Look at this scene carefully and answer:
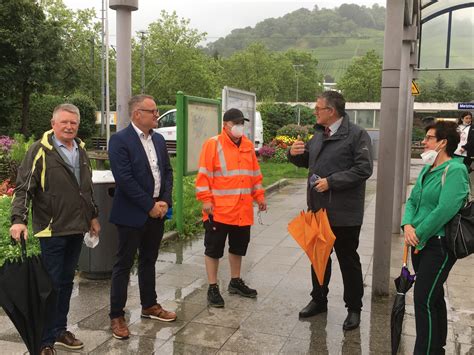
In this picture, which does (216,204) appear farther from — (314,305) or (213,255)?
(314,305)

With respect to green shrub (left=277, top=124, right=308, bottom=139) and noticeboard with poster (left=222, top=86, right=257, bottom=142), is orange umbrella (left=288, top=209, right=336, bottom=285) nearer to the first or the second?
noticeboard with poster (left=222, top=86, right=257, bottom=142)

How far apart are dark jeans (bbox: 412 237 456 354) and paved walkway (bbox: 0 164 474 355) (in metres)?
0.50

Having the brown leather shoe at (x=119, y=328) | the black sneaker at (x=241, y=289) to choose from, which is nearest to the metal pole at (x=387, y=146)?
the black sneaker at (x=241, y=289)

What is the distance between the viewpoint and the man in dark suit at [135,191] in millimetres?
3938

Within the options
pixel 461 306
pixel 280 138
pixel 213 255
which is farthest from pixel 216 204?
pixel 280 138

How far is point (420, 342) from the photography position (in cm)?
341

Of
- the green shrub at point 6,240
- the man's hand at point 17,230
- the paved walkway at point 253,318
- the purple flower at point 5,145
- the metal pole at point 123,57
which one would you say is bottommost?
the paved walkway at point 253,318

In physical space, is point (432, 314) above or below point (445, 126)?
below

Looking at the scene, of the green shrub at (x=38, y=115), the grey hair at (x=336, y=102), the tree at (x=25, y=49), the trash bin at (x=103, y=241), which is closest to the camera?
the grey hair at (x=336, y=102)

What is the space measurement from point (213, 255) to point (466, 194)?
7.84 feet

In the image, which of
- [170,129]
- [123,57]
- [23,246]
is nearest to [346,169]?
[23,246]

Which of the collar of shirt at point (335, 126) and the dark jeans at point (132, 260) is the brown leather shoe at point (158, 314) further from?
the collar of shirt at point (335, 126)

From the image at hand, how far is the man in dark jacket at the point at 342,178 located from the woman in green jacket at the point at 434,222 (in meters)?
0.74

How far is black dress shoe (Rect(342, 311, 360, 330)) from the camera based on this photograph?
13.9 feet
